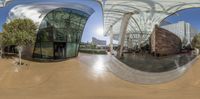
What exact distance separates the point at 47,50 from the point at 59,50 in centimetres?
24

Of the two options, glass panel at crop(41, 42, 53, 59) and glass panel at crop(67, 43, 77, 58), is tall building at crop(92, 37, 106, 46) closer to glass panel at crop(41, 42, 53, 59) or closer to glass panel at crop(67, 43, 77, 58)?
glass panel at crop(67, 43, 77, 58)

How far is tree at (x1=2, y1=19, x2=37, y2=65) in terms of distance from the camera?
28.2 ft

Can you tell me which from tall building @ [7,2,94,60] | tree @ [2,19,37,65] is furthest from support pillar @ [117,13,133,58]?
tree @ [2,19,37,65]

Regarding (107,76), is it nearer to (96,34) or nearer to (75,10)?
(96,34)

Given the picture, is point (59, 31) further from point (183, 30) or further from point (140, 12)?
point (183, 30)

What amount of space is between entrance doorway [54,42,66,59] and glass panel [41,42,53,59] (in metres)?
0.09

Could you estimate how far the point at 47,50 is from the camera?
28.9 feet

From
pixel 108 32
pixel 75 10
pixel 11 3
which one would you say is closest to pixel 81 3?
pixel 75 10

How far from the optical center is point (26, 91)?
907 cm

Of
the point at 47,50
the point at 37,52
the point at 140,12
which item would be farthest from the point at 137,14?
the point at 37,52

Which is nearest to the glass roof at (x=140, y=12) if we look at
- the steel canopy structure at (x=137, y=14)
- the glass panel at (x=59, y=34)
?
the steel canopy structure at (x=137, y=14)

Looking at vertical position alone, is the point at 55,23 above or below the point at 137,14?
below

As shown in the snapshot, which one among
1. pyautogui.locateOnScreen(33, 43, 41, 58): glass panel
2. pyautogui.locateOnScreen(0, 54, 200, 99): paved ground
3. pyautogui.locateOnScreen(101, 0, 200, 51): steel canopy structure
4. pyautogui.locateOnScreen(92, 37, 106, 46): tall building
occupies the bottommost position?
pyautogui.locateOnScreen(0, 54, 200, 99): paved ground

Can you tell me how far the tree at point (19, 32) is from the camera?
8.60m
